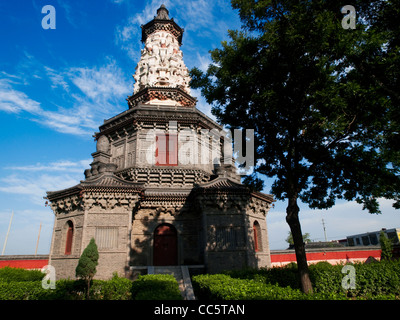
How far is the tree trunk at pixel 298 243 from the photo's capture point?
368 inches

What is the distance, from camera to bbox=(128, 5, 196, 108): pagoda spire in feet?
75.7

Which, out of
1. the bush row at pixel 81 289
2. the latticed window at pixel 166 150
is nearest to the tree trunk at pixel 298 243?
the bush row at pixel 81 289

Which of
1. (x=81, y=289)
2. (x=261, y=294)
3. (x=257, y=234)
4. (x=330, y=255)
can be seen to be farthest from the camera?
(x=330, y=255)

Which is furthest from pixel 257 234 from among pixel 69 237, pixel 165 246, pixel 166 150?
pixel 69 237

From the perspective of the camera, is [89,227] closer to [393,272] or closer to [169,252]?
[169,252]

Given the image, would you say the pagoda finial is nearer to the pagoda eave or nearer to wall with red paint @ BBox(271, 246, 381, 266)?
the pagoda eave

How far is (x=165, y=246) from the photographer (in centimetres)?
1712

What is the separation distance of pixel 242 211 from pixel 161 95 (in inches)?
505

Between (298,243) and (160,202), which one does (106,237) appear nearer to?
(160,202)

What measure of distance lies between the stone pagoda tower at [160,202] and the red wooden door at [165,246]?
0.06 metres

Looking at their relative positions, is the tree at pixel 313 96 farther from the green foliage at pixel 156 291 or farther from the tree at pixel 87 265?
the tree at pixel 87 265

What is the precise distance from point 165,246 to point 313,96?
13030 millimetres

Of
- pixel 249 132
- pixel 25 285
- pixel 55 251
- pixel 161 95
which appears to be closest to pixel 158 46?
pixel 161 95

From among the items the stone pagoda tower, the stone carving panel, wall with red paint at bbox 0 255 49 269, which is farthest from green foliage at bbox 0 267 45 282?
the stone carving panel
